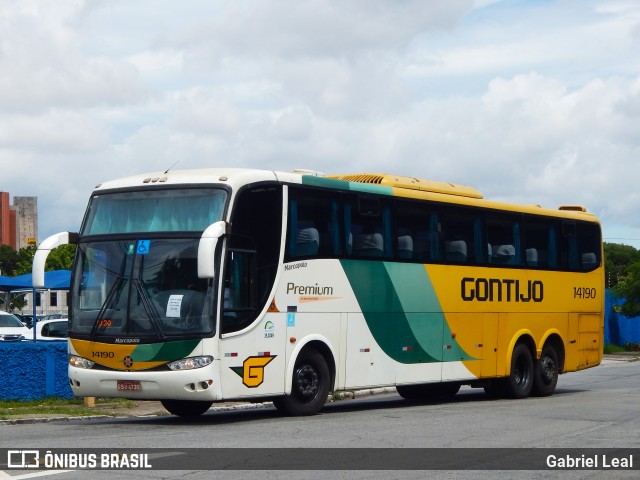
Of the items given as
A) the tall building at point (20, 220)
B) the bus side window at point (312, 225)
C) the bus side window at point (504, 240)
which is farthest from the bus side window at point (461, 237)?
the tall building at point (20, 220)

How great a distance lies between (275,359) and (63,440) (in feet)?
13.1

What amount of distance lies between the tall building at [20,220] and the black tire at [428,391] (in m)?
143

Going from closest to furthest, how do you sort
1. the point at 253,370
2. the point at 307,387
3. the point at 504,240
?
the point at 253,370, the point at 307,387, the point at 504,240

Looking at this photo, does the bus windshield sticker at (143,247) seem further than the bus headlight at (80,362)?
No

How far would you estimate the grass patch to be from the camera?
19016mm

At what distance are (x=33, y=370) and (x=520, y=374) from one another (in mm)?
9315

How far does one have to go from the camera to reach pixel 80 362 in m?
16.3

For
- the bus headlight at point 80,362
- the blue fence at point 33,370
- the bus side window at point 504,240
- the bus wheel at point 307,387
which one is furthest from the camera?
the bus side window at point 504,240

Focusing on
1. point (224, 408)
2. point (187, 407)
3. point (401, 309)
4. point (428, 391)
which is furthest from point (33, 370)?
point (428, 391)

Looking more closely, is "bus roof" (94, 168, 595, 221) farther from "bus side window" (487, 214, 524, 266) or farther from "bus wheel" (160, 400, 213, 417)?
"bus wheel" (160, 400, 213, 417)

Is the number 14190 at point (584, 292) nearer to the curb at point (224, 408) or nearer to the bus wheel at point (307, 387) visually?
the curb at point (224, 408)

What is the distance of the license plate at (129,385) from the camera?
1563 centimetres

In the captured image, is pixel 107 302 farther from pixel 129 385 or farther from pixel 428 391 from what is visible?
pixel 428 391

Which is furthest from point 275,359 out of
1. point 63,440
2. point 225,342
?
point 63,440
